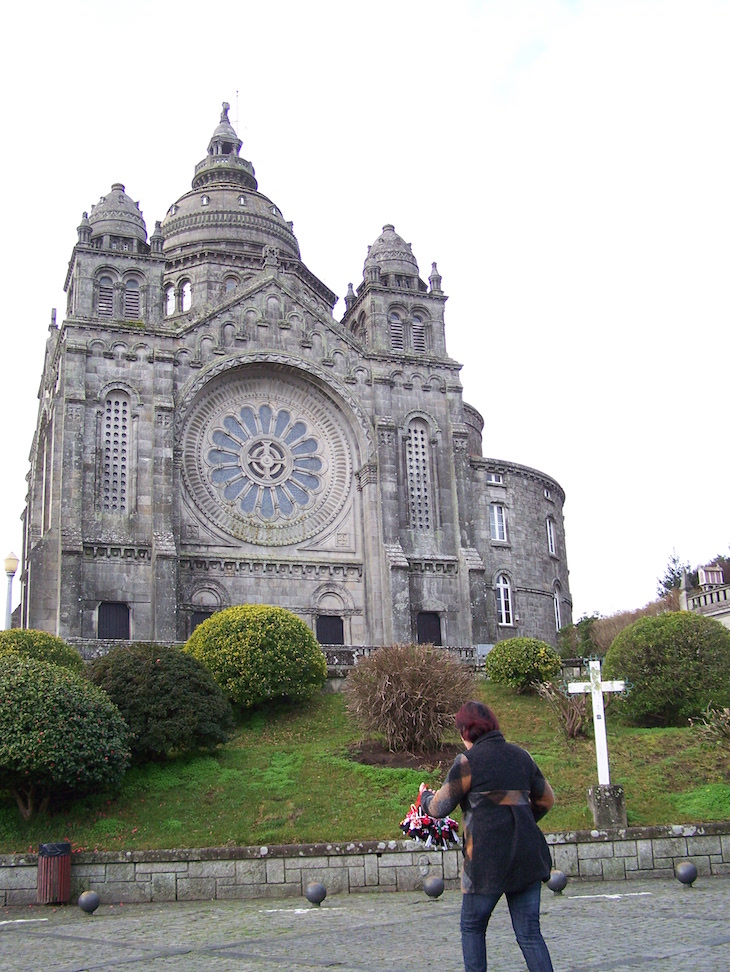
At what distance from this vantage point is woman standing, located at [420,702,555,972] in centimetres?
675

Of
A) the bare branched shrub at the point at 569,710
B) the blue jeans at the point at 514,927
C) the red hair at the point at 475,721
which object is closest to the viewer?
the blue jeans at the point at 514,927

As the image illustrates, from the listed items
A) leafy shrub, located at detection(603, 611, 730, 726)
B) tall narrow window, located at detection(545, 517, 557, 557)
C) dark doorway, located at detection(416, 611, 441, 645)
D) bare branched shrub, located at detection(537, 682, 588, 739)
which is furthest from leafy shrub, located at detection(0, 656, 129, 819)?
tall narrow window, located at detection(545, 517, 557, 557)

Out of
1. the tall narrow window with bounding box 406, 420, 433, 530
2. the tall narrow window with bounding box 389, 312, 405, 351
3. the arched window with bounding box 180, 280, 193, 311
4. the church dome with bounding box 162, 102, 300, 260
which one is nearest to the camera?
the tall narrow window with bounding box 406, 420, 433, 530

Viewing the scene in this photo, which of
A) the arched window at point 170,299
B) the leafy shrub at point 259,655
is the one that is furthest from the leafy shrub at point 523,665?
the arched window at point 170,299

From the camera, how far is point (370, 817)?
18703mm

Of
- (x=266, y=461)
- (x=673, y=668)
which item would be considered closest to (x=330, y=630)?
(x=266, y=461)

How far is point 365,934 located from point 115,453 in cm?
2764

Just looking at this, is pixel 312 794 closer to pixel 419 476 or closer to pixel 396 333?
pixel 419 476

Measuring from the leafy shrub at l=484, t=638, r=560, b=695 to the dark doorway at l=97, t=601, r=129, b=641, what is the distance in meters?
12.9

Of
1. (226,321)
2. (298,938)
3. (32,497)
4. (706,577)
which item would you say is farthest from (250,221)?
(298,938)

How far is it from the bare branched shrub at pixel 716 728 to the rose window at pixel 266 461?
19588 mm

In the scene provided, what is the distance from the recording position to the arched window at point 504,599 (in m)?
42.7

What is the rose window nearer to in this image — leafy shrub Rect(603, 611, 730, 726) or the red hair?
leafy shrub Rect(603, 611, 730, 726)

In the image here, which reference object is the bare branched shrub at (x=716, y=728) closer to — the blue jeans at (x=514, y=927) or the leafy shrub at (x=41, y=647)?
the leafy shrub at (x=41, y=647)
